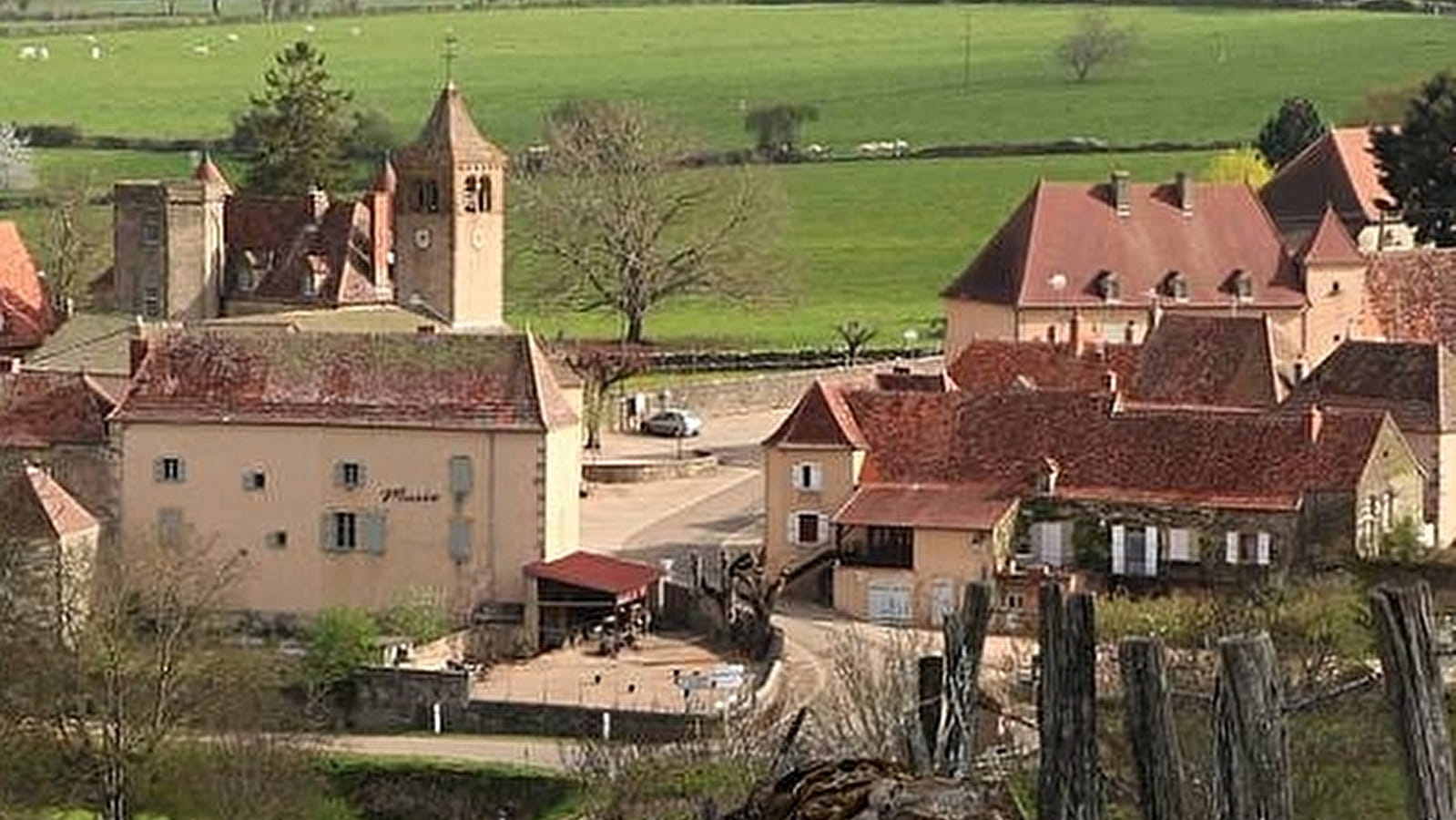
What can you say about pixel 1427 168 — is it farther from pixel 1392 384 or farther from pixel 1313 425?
pixel 1313 425

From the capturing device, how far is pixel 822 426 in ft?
171

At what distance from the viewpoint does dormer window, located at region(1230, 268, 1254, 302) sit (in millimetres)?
67875

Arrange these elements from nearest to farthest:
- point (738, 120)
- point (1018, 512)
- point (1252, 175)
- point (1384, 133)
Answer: point (1018, 512)
point (1384, 133)
point (1252, 175)
point (738, 120)

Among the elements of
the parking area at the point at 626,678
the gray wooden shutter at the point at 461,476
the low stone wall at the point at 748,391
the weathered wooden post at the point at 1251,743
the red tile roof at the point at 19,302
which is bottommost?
the parking area at the point at 626,678

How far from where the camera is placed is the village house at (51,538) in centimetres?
4697

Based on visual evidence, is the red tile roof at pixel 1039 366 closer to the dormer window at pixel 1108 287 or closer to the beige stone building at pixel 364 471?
the dormer window at pixel 1108 287

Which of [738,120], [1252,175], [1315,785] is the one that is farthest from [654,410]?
[738,120]

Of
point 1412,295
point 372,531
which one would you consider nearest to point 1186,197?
A: point 1412,295

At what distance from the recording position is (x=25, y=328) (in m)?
65.3

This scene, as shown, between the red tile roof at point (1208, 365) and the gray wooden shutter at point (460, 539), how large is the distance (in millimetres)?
11741

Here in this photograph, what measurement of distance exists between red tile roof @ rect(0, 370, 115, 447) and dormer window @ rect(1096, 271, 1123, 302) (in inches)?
846

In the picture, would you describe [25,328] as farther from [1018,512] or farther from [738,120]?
[738,120]

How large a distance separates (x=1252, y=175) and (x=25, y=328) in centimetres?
3703

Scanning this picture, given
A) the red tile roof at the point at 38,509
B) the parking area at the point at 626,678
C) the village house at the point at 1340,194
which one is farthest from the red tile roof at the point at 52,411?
the village house at the point at 1340,194
